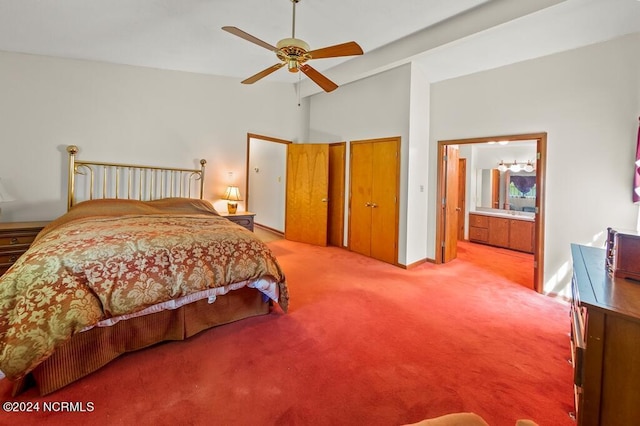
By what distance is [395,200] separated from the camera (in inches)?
167

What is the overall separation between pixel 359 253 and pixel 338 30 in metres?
3.28

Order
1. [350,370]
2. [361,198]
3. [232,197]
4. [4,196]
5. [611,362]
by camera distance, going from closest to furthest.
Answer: [611,362], [350,370], [4,196], [232,197], [361,198]

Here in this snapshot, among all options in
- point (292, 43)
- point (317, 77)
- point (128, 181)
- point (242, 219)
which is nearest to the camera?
point (292, 43)

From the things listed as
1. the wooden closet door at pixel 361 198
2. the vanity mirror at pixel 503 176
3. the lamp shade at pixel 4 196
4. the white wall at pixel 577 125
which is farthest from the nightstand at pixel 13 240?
the vanity mirror at pixel 503 176

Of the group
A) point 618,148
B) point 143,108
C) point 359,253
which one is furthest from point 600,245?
point 143,108

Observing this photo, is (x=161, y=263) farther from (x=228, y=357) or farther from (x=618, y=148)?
(x=618, y=148)

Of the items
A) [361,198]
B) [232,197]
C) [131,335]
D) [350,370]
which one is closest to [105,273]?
[131,335]

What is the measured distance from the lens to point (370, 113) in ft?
15.1

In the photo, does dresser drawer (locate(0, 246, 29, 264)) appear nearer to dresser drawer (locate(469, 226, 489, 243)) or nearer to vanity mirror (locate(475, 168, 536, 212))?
dresser drawer (locate(469, 226, 489, 243))

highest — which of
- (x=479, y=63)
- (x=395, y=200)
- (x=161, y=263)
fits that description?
(x=479, y=63)

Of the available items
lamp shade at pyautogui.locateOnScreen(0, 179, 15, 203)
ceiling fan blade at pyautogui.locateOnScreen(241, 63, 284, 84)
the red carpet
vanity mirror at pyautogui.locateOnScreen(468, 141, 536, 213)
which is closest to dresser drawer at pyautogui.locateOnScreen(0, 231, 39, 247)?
lamp shade at pyautogui.locateOnScreen(0, 179, 15, 203)

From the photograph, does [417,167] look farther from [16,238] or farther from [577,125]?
[16,238]

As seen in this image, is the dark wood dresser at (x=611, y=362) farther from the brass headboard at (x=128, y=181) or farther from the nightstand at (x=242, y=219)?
the brass headboard at (x=128, y=181)

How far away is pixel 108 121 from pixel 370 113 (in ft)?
12.1
